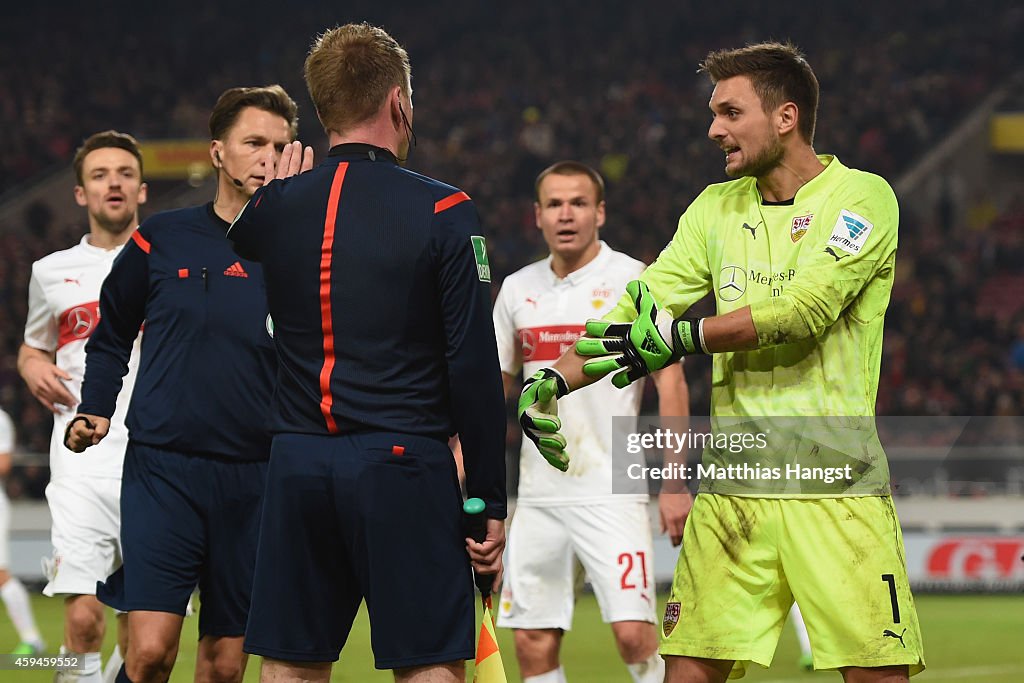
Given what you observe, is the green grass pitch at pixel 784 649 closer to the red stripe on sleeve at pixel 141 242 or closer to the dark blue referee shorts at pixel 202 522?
the dark blue referee shorts at pixel 202 522

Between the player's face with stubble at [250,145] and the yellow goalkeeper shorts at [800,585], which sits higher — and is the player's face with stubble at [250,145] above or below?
above

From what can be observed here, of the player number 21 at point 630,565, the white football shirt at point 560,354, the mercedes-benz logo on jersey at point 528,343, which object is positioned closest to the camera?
the player number 21 at point 630,565

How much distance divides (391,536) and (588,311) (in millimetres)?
3316

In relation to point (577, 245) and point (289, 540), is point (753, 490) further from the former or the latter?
point (577, 245)

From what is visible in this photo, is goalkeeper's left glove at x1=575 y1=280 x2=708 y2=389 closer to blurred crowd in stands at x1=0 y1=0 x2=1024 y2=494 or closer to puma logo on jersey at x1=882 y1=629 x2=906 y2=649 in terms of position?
puma logo on jersey at x1=882 y1=629 x2=906 y2=649

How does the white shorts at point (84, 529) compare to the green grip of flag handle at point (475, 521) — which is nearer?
the green grip of flag handle at point (475, 521)

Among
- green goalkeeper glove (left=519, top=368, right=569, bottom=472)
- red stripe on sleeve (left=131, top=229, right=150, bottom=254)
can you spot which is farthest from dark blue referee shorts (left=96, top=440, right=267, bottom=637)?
green goalkeeper glove (left=519, top=368, right=569, bottom=472)

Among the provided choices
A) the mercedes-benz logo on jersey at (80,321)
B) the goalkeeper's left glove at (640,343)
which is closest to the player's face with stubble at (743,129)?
the goalkeeper's left glove at (640,343)

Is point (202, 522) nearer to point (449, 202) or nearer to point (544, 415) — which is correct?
point (544, 415)

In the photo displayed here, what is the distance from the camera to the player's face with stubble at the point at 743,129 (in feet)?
13.8

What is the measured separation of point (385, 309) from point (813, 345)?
1.28 meters

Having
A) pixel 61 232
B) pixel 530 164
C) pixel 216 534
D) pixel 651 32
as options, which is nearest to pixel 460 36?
pixel 651 32

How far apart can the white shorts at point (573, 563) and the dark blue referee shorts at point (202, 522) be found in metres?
1.67

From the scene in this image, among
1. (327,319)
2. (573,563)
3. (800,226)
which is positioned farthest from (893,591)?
(573,563)
